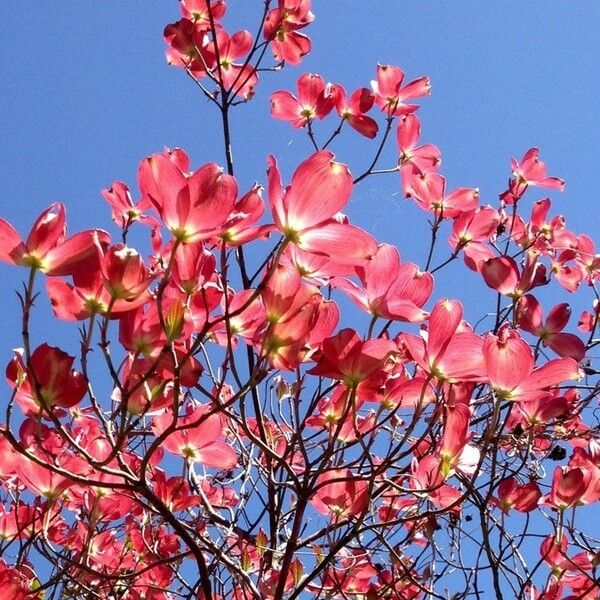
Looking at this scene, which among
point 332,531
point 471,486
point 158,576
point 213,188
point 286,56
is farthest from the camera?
point 286,56

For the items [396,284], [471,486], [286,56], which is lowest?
[471,486]

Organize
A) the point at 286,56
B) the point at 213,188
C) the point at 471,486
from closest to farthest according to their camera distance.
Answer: the point at 213,188
the point at 471,486
the point at 286,56

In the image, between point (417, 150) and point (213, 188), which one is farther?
point (417, 150)

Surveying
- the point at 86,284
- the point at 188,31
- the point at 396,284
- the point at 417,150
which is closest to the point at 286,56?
the point at 188,31

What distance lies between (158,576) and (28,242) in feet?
3.12

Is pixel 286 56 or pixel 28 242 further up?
pixel 286 56

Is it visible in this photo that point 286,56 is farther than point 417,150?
Yes

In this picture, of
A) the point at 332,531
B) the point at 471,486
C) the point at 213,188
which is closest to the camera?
the point at 213,188

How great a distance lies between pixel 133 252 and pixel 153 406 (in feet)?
0.75

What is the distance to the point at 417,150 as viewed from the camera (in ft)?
5.60

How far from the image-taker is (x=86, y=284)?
68 cm

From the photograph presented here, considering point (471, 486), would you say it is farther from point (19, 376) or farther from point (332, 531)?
point (19, 376)

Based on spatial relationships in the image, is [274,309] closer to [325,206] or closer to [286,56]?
[325,206]

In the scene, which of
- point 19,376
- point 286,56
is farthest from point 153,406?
point 286,56
